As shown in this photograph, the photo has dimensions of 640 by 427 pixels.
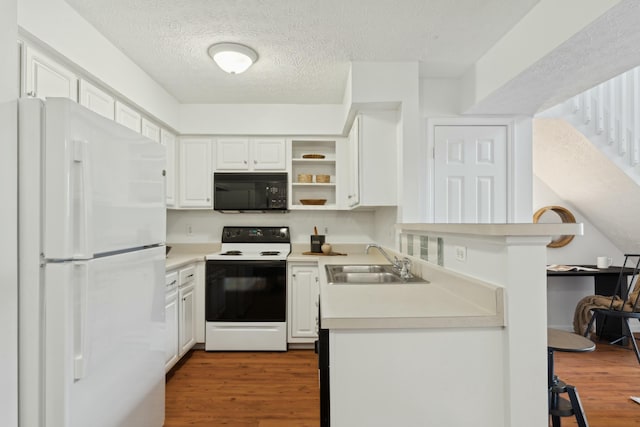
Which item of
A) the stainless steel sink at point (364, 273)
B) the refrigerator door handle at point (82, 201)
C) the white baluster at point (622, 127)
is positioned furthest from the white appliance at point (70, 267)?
the white baluster at point (622, 127)

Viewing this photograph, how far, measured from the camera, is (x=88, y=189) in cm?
125

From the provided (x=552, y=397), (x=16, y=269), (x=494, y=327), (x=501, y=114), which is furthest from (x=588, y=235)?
(x=16, y=269)

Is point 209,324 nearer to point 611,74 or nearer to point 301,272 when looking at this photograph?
point 301,272

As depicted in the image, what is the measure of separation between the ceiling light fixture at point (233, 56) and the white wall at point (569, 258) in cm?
352

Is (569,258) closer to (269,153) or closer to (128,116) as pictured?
(269,153)

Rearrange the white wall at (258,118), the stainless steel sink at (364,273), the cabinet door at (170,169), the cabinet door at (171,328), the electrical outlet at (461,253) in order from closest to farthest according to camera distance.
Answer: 1. the electrical outlet at (461,253)
2. the stainless steel sink at (364,273)
3. the cabinet door at (171,328)
4. the cabinet door at (170,169)
5. the white wall at (258,118)

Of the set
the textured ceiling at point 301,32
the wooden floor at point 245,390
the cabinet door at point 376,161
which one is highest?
the textured ceiling at point 301,32

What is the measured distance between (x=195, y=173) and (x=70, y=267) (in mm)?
2415

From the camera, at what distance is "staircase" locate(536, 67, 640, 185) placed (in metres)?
3.01

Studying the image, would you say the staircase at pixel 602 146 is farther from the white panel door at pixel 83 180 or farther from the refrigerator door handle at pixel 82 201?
the refrigerator door handle at pixel 82 201

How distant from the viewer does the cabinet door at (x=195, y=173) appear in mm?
3484

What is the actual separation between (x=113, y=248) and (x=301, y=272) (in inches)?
78.2

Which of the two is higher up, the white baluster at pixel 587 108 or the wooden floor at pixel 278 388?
the white baluster at pixel 587 108

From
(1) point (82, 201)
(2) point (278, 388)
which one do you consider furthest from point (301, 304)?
(1) point (82, 201)
